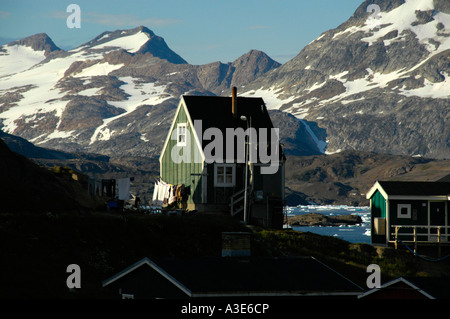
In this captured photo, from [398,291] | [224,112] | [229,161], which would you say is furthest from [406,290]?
[224,112]

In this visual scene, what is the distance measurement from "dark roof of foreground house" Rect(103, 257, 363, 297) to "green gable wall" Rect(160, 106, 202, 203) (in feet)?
114

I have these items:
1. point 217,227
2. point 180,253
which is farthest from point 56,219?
point 217,227

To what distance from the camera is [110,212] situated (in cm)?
5169

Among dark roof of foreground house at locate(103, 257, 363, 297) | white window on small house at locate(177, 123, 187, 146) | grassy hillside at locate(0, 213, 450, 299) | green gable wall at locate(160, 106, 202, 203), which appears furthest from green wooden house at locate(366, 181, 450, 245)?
dark roof of foreground house at locate(103, 257, 363, 297)

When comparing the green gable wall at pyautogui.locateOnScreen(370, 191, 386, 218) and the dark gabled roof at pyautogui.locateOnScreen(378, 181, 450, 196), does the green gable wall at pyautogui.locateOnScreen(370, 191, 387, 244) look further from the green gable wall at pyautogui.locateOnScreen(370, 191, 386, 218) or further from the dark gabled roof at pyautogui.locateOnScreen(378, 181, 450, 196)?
the dark gabled roof at pyautogui.locateOnScreen(378, 181, 450, 196)

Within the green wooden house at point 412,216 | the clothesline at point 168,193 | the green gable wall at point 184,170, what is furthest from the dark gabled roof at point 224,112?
the green wooden house at point 412,216

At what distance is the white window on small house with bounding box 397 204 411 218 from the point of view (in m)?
54.1

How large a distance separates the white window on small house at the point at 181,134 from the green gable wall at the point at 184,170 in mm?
452

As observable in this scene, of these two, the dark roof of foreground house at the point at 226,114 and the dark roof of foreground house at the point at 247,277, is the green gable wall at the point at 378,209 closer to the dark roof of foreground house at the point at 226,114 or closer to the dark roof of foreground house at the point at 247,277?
the dark roof of foreground house at the point at 226,114

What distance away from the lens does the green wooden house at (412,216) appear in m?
53.6

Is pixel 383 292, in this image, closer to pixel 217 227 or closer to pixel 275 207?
pixel 217 227

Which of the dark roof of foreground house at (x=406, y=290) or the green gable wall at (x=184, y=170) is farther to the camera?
the green gable wall at (x=184, y=170)
